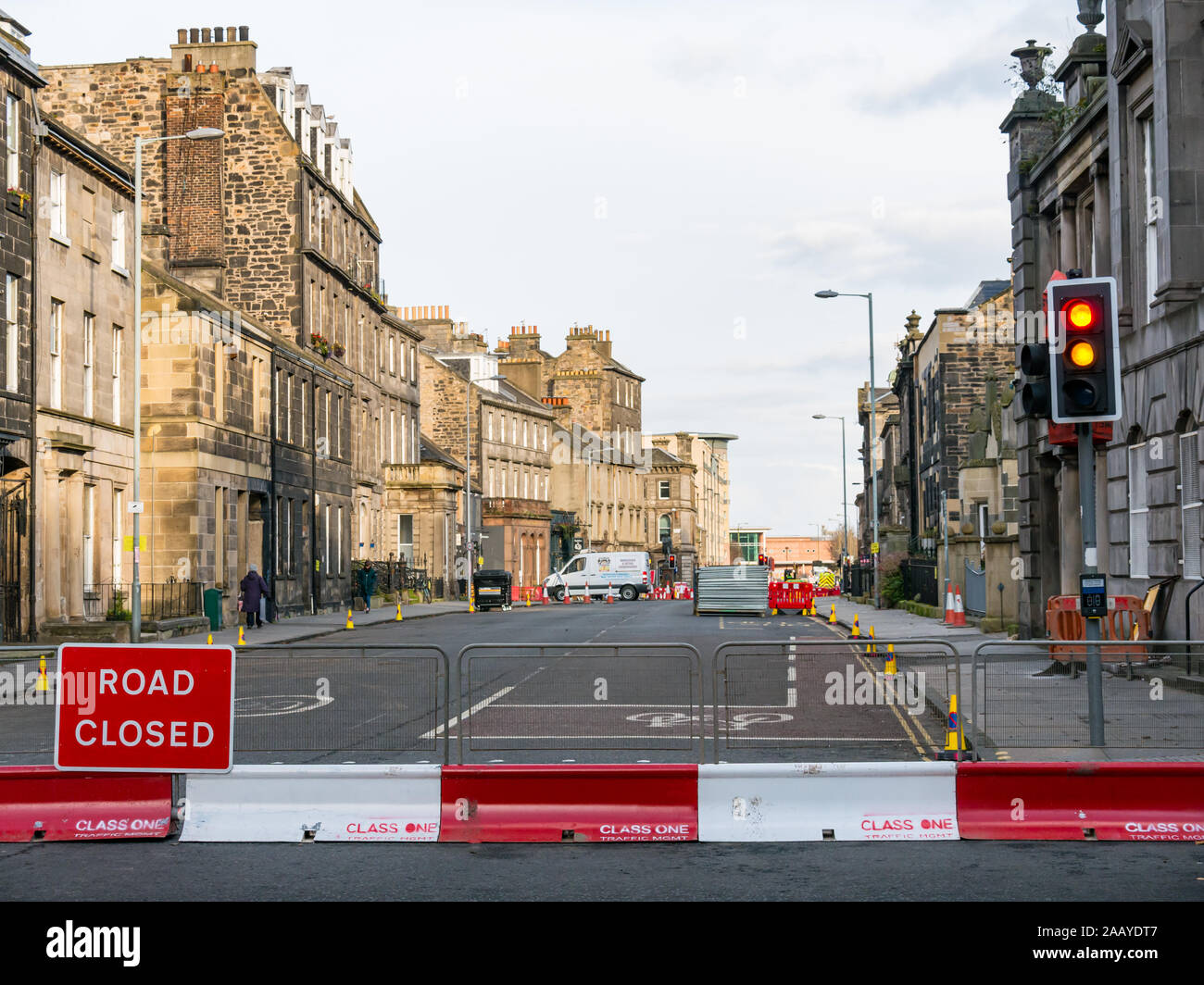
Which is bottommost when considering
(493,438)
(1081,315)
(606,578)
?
(606,578)

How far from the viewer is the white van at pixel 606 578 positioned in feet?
253

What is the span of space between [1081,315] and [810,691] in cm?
364

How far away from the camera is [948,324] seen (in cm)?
4884

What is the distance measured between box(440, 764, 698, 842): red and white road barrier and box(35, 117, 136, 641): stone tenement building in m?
22.9

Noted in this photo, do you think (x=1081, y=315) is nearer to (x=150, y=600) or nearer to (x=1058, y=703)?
(x=1058, y=703)

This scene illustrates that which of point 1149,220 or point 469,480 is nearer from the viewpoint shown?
point 1149,220

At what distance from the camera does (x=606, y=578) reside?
77.4m

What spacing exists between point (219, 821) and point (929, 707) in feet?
25.5

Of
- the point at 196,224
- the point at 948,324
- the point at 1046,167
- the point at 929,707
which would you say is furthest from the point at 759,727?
the point at 196,224

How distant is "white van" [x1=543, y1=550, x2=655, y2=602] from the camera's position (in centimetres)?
7719

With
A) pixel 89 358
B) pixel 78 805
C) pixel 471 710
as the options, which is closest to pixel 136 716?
pixel 78 805

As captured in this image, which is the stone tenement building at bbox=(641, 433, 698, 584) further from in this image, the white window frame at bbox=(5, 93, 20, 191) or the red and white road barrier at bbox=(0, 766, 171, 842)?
the red and white road barrier at bbox=(0, 766, 171, 842)
